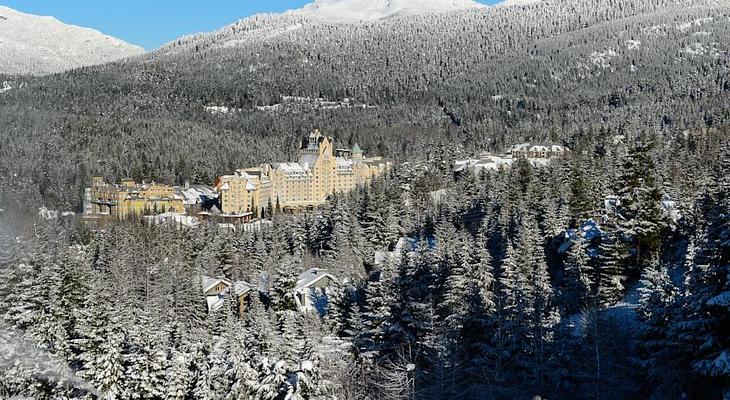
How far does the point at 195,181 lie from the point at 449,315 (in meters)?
109

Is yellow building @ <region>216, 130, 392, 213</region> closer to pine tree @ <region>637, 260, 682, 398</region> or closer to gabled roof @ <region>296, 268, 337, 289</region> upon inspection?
gabled roof @ <region>296, 268, 337, 289</region>

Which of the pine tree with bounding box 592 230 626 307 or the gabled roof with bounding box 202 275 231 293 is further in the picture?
the gabled roof with bounding box 202 275 231 293

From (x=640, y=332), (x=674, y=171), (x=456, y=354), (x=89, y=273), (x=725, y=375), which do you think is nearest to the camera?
(x=725, y=375)

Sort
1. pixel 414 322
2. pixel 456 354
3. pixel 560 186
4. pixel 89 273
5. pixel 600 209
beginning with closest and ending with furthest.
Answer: pixel 456 354 → pixel 414 322 → pixel 89 273 → pixel 600 209 → pixel 560 186

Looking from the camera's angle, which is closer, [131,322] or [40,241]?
[131,322]

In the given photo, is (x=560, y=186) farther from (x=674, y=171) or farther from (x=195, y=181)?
(x=195, y=181)

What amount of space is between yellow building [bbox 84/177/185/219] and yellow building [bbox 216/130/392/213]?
349 inches

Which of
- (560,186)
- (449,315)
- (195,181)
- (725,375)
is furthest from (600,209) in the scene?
(195,181)

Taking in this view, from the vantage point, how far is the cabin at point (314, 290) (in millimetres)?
49531

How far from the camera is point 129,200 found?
4104 inches

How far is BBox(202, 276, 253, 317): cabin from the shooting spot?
51500 mm

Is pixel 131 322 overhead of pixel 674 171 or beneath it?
beneath

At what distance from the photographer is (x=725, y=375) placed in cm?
1571

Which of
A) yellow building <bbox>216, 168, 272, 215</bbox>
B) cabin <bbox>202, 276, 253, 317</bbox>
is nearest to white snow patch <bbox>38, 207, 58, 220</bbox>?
cabin <bbox>202, 276, 253, 317</bbox>
